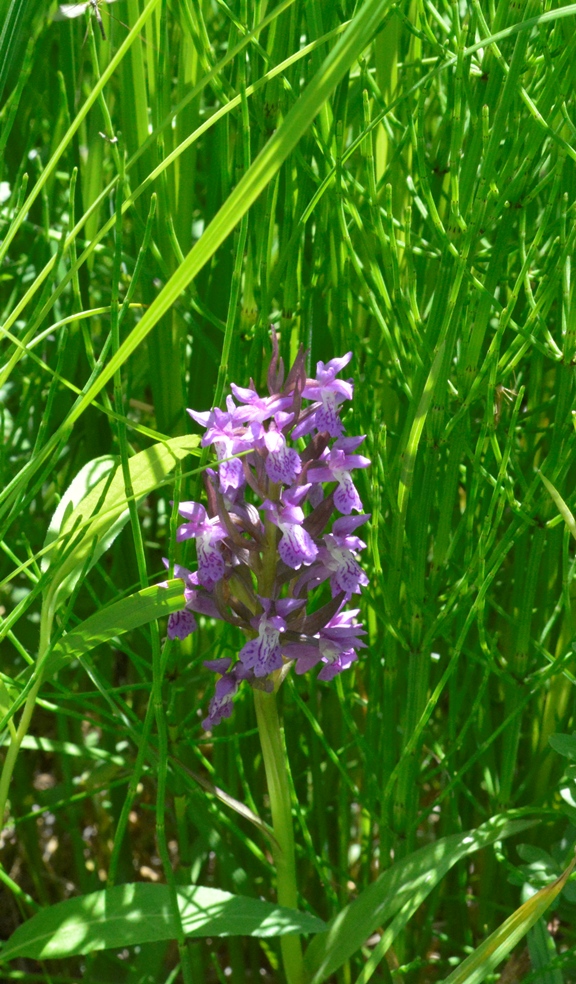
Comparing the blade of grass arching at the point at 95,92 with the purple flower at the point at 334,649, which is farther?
the purple flower at the point at 334,649

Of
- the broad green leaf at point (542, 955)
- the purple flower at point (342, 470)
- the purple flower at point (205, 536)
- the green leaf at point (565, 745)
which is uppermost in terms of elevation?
the purple flower at point (342, 470)

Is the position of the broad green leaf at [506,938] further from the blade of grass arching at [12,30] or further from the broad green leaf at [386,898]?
the blade of grass arching at [12,30]

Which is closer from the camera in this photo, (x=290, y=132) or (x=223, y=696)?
(x=290, y=132)

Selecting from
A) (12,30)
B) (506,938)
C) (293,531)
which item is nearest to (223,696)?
(293,531)

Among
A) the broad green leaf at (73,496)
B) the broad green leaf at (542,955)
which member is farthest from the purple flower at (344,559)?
the broad green leaf at (542,955)

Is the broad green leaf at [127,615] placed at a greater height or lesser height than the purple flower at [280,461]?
lesser

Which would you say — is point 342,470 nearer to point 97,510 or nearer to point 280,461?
point 280,461

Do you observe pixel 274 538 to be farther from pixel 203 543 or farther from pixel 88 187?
pixel 88 187
